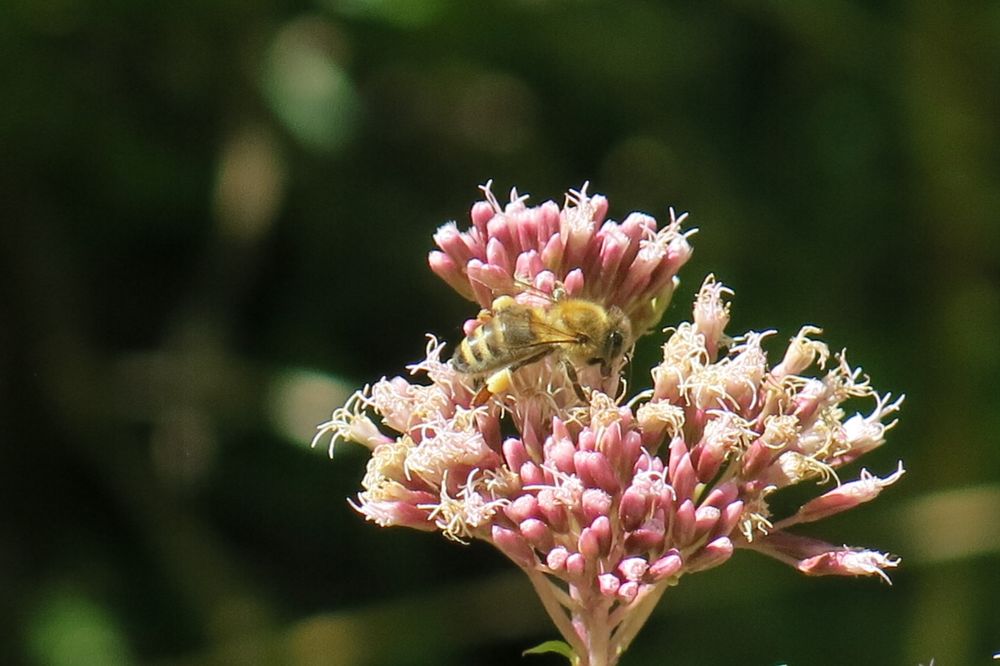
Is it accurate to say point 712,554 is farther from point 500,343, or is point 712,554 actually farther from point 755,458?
point 500,343

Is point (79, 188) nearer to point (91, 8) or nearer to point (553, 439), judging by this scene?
point (91, 8)

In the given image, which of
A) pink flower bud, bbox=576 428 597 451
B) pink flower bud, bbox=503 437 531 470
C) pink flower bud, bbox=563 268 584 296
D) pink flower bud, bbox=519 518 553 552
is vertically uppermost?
pink flower bud, bbox=563 268 584 296

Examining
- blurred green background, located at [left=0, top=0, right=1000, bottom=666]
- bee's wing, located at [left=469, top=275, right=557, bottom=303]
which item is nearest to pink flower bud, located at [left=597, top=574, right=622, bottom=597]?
bee's wing, located at [left=469, top=275, right=557, bottom=303]

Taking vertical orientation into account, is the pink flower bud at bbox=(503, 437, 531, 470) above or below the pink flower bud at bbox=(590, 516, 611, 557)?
above

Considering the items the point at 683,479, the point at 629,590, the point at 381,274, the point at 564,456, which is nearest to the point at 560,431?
the point at 564,456

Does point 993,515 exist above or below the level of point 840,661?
above

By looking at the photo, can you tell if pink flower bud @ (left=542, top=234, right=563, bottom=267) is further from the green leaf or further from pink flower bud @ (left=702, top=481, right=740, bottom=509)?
the green leaf

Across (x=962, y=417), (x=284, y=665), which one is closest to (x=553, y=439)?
(x=284, y=665)
